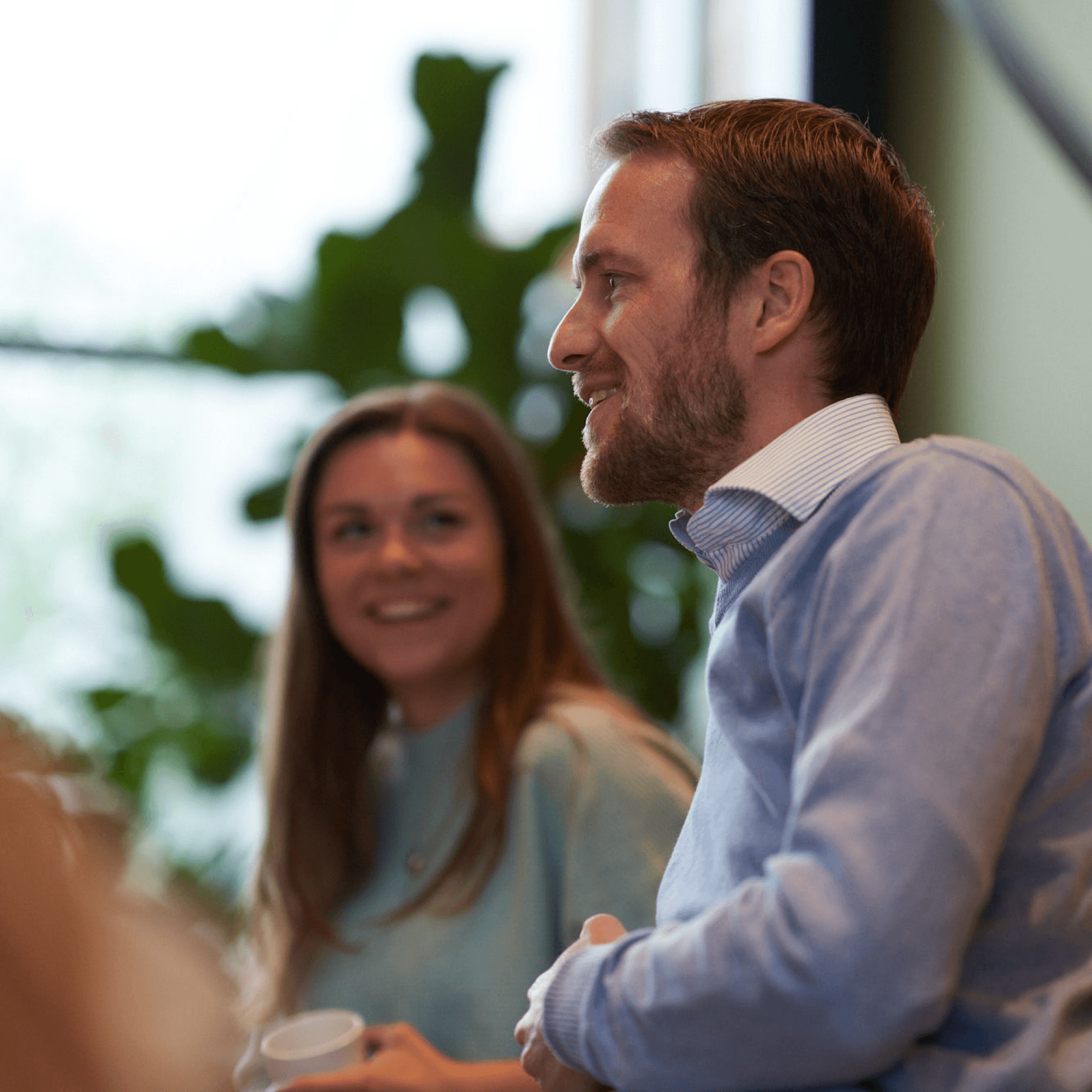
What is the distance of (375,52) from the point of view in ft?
9.50

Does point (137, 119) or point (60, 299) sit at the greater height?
point (137, 119)

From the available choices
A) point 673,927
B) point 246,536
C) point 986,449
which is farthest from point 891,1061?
point 246,536

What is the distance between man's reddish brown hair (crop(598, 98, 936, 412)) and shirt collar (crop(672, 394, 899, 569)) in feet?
0.31

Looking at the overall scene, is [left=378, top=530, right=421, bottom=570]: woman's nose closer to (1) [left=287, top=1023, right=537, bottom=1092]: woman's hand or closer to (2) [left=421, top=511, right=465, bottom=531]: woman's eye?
(2) [left=421, top=511, right=465, bottom=531]: woman's eye

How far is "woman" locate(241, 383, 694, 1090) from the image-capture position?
139cm

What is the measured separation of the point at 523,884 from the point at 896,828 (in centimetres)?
91

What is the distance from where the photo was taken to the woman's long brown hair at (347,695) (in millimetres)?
1559

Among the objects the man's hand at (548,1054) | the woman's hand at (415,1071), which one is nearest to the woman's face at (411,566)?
the woman's hand at (415,1071)

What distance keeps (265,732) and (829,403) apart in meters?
1.20

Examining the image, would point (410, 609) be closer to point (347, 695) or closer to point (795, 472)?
point (347, 695)

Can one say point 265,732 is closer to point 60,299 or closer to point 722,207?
point 722,207

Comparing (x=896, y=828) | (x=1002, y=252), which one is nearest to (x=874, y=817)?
(x=896, y=828)

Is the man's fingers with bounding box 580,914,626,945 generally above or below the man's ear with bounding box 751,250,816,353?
below

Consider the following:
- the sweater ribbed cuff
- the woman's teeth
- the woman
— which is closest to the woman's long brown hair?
the woman
